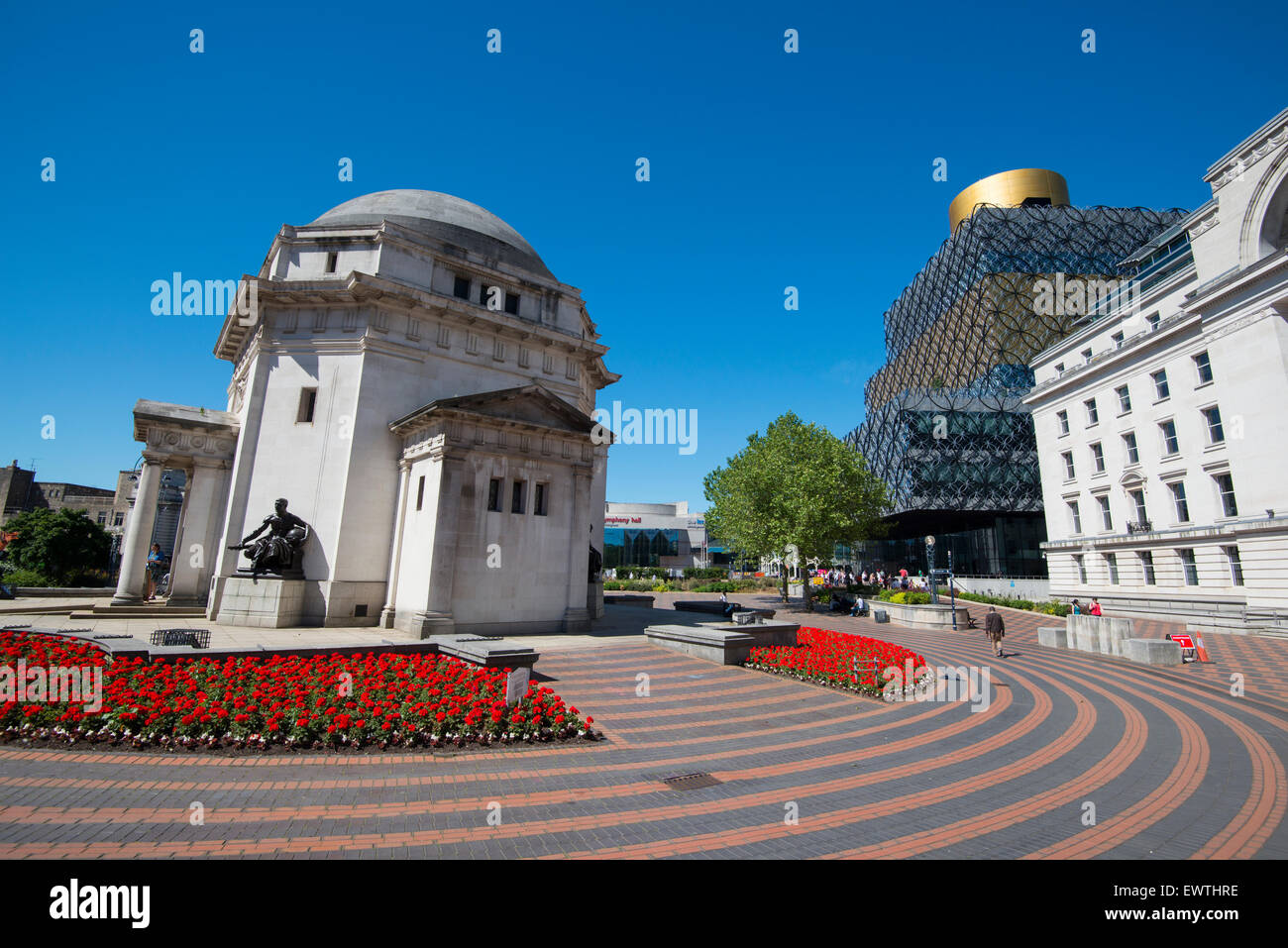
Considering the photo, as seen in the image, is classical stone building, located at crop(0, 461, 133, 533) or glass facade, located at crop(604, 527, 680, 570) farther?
glass facade, located at crop(604, 527, 680, 570)

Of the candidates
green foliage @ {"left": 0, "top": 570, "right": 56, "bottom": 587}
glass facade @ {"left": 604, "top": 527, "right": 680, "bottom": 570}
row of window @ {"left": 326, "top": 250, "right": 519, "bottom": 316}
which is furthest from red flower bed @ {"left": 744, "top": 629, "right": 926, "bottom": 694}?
glass facade @ {"left": 604, "top": 527, "right": 680, "bottom": 570}

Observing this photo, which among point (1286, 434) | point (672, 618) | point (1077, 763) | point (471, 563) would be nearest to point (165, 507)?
point (471, 563)

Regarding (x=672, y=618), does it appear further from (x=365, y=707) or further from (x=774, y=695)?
(x=365, y=707)

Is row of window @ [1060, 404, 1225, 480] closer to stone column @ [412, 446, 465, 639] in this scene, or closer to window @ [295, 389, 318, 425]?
stone column @ [412, 446, 465, 639]

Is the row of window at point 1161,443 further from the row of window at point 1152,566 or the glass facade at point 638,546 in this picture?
the glass facade at point 638,546

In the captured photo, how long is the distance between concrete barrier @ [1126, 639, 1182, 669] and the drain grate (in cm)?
1972

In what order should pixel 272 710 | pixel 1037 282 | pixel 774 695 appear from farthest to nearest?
pixel 1037 282 → pixel 774 695 → pixel 272 710

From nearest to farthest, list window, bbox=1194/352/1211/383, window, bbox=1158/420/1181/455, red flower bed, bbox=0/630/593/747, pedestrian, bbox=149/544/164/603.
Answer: red flower bed, bbox=0/630/593/747, pedestrian, bbox=149/544/164/603, window, bbox=1194/352/1211/383, window, bbox=1158/420/1181/455

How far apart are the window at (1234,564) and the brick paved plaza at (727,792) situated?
25490 mm

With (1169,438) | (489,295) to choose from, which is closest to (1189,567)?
(1169,438)

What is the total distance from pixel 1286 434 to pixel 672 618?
31350 millimetres

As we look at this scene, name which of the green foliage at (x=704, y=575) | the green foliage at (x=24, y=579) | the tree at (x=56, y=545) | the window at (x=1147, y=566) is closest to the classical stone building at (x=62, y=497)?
the tree at (x=56, y=545)

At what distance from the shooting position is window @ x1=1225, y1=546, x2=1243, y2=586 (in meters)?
29.9

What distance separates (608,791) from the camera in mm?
7270
